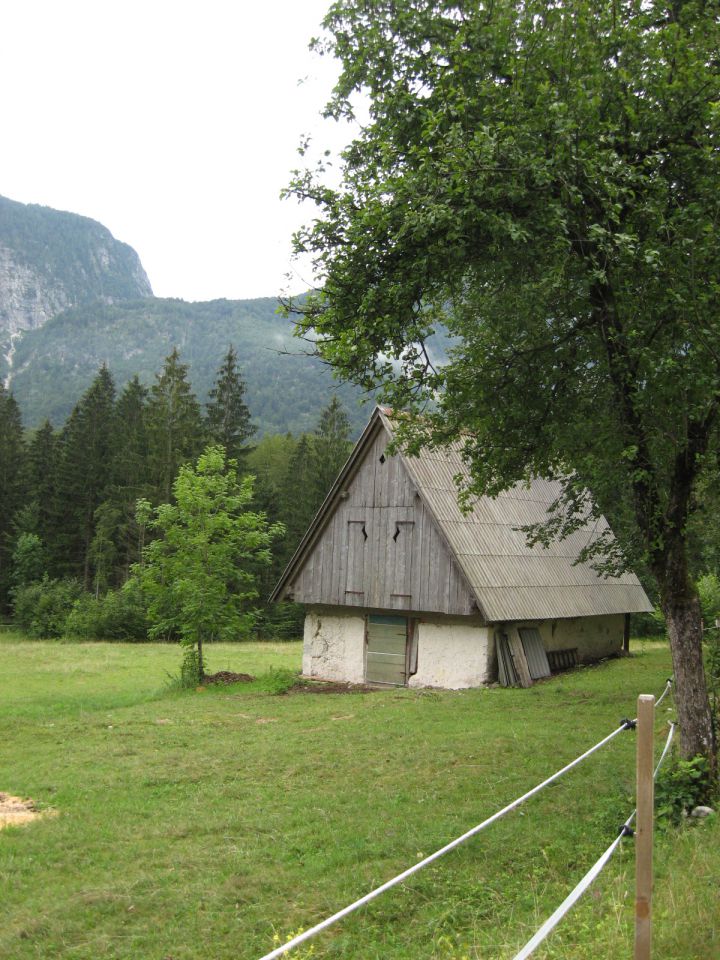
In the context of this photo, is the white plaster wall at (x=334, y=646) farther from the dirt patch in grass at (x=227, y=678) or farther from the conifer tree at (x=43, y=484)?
the conifer tree at (x=43, y=484)

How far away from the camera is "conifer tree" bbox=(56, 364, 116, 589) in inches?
2376

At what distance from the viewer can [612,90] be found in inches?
360

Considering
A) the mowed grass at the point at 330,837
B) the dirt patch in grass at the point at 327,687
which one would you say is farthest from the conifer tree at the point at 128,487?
the mowed grass at the point at 330,837

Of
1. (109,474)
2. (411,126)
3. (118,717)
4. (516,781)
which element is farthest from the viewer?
(109,474)

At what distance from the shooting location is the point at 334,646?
24.1 m

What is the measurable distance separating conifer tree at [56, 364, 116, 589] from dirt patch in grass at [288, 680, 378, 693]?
3975 centimetres

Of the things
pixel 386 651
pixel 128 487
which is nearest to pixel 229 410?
pixel 128 487

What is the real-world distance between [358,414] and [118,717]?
103586 millimetres

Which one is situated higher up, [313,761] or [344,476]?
[344,476]

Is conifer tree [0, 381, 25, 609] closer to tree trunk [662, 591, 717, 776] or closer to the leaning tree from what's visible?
the leaning tree

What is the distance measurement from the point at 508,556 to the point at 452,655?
11.4 ft

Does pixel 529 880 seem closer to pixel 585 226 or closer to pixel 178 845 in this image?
pixel 178 845

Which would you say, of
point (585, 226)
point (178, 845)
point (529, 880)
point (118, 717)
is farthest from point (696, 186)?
point (118, 717)

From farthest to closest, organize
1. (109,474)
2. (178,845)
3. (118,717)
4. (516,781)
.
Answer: (109,474) → (118,717) → (516,781) → (178,845)
